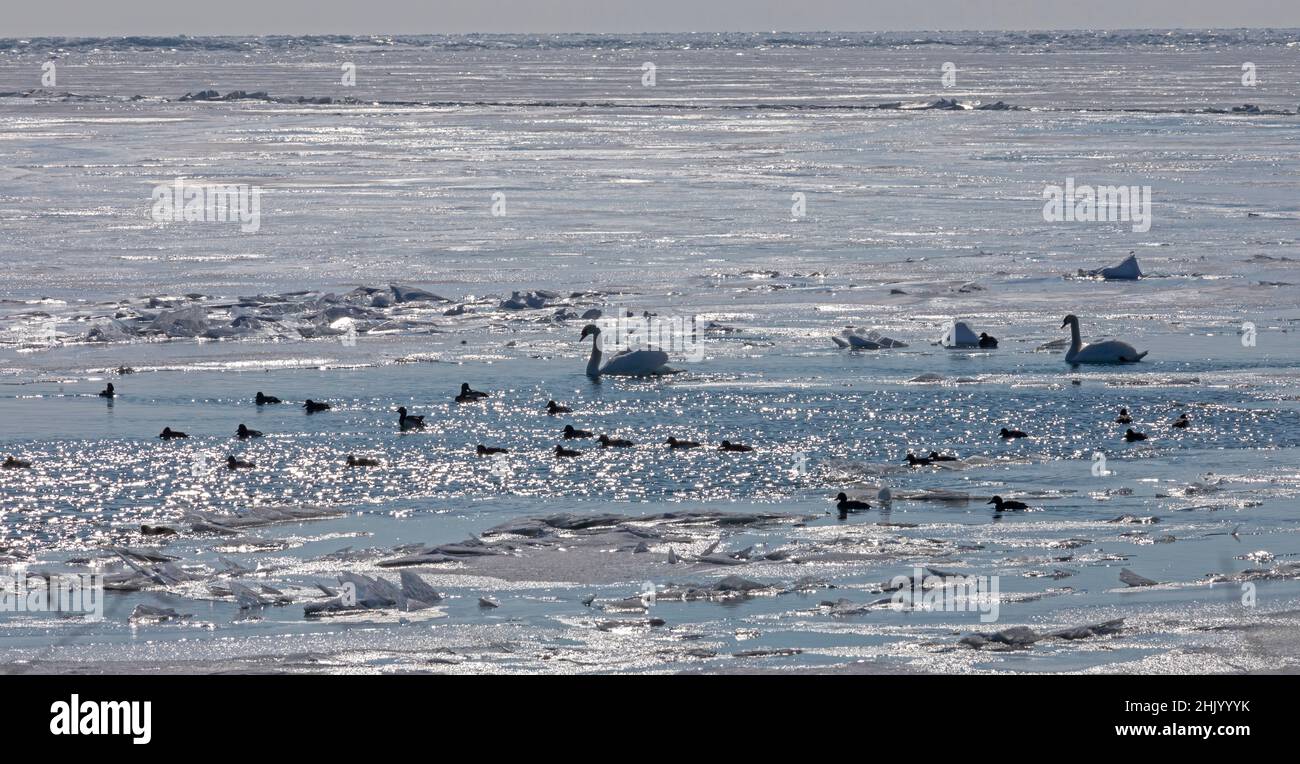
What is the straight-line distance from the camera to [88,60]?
127188 mm

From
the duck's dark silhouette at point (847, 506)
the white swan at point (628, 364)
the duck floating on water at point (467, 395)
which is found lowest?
the duck's dark silhouette at point (847, 506)

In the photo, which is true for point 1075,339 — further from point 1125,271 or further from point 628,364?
point 1125,271

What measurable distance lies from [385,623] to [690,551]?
2.17 meters

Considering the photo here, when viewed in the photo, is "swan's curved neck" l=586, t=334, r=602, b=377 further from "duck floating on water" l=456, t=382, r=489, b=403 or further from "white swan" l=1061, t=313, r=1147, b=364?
"white swan" l=1061, t=313, r=1147, b=364

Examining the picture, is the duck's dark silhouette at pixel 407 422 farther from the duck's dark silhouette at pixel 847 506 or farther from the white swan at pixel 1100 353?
the white swan at pixel 1100 353

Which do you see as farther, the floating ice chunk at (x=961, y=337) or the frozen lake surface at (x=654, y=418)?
the floating ice chunk at (x=961, y=337)

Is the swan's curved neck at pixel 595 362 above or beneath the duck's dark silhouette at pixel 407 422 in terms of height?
above

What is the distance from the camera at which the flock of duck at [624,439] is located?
1328 cm

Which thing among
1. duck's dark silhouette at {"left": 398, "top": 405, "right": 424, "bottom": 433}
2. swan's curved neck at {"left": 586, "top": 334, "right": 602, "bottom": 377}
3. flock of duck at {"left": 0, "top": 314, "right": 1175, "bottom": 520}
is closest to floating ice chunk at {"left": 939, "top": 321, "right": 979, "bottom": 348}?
flock of duck at {"left": 0, "top": 314, "right": 1175, "bottom": 520}

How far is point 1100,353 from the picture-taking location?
17609 millimetres

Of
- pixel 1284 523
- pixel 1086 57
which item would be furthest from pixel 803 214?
pixel 1086 57

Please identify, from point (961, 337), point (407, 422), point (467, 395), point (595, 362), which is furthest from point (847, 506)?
point (961, 337)

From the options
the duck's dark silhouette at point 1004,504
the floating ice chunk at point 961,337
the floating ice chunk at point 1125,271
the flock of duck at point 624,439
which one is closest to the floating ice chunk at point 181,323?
Answer: the flock of duck at point 624,439

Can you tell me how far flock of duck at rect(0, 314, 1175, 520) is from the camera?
1328 cm
